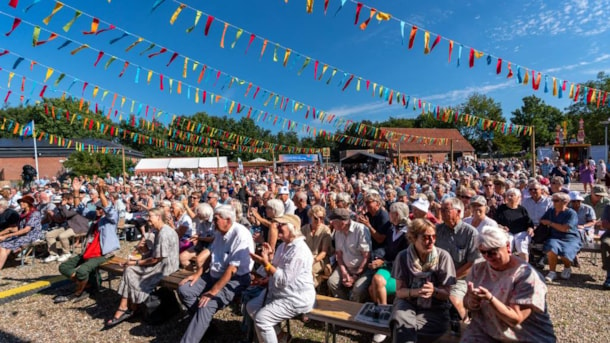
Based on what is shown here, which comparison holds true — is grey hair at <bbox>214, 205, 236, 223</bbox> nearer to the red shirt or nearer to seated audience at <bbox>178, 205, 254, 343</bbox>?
seated audience at <bbox>178, 205, 254, 343</bbox>

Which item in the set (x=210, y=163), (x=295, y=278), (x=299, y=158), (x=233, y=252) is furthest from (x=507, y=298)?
(x=299, y=158)

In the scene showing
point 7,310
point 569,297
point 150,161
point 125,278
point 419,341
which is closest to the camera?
point 419,341

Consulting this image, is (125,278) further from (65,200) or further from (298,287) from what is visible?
(65,200)

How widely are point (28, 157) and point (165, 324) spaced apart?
3977cm

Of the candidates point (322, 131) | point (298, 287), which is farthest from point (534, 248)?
point (322, 131)

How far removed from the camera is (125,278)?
386cm

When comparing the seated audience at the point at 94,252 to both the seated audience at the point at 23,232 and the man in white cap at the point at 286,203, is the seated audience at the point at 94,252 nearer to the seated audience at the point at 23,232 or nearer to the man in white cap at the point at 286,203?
the seated audience at the point at 23,232

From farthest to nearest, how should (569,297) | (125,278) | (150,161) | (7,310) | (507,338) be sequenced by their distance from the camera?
(150,161) < (7,310) < (569,297) < (125,278) < (507,338)

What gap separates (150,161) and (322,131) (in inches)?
1136

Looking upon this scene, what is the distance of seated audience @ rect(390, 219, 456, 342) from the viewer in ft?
8.25

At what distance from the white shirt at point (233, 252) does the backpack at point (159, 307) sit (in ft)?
3.02

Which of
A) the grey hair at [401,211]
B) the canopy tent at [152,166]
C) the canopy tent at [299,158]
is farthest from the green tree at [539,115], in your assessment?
the grey hair at [401,211]

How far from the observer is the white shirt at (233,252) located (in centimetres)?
348

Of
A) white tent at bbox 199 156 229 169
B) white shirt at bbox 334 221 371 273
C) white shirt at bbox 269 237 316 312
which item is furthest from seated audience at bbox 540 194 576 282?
white tent at bbox 199 156 229 169
